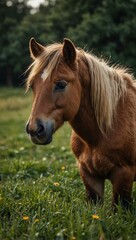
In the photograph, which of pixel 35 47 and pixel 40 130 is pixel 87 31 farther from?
pixel 40 130

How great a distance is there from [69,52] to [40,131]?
862 millimetres

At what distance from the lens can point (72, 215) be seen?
364cm

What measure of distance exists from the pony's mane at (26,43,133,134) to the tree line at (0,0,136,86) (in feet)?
55.0

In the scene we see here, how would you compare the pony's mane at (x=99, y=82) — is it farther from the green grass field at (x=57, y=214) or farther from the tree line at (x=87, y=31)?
the tree line at (x=87, y=31)

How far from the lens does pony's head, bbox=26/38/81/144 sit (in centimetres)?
343

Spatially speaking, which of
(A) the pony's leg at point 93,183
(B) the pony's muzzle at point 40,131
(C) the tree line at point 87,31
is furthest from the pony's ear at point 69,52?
(C) the tree line at point 87,31

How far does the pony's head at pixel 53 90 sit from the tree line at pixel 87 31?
1721 cm

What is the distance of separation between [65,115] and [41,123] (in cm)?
36

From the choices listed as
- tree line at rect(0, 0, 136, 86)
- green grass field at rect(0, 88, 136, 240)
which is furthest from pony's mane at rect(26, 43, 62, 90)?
tree line at rect(0, 0, 136, 86)

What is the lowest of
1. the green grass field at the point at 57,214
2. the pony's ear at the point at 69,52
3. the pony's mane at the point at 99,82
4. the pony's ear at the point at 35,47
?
the green grass field at the point at 57,214

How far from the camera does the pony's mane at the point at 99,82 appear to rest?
144 inches

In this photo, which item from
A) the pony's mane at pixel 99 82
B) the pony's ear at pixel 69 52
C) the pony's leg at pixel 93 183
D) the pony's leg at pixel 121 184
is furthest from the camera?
the pony's leg at pixel 93 183

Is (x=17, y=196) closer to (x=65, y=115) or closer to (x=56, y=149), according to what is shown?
(x=65, y=115)

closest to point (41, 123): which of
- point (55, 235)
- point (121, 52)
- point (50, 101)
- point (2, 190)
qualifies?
point (50, 101)
